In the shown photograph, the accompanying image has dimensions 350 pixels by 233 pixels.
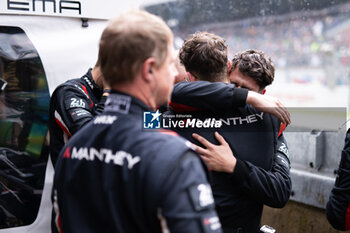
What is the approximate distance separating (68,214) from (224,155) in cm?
76

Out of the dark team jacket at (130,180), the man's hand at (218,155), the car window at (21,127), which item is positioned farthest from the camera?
the car window at (21,127)

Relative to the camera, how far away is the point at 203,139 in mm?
1724

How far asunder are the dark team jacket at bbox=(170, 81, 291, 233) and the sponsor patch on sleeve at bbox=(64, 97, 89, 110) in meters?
0.67

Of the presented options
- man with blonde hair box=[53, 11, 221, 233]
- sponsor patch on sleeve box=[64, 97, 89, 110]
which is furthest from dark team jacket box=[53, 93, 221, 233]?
sponsor patch on sleeve box=[64, 97, 89, 110]

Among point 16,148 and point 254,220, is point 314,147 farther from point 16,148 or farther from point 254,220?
point 16,148

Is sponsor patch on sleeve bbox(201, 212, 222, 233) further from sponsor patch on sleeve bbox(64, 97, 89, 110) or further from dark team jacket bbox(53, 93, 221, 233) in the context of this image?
sponsor patch on sleeve bbox(64, 97, 89, 110)

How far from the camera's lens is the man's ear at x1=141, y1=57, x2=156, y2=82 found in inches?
41.2

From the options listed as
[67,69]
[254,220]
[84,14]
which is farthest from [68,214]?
[84,14]

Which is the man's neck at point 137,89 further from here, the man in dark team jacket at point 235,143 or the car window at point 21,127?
the car window at point 21,127

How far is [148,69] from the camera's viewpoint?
105 centimetres

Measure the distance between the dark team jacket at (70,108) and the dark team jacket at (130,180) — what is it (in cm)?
87

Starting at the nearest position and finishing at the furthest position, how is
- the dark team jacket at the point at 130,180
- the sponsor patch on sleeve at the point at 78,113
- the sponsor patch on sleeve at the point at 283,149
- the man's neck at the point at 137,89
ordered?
the dark team jacket at the point at 130,180, the man's neck at the point at 137,89, the sponsor patch on sleeve at the point at 283,149, the sponsor patch on sleeve at the point at 78,113

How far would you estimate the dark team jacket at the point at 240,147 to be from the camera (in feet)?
5.57

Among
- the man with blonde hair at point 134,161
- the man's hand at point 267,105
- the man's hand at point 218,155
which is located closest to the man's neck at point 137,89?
the man with blonde hair at point 134,161
